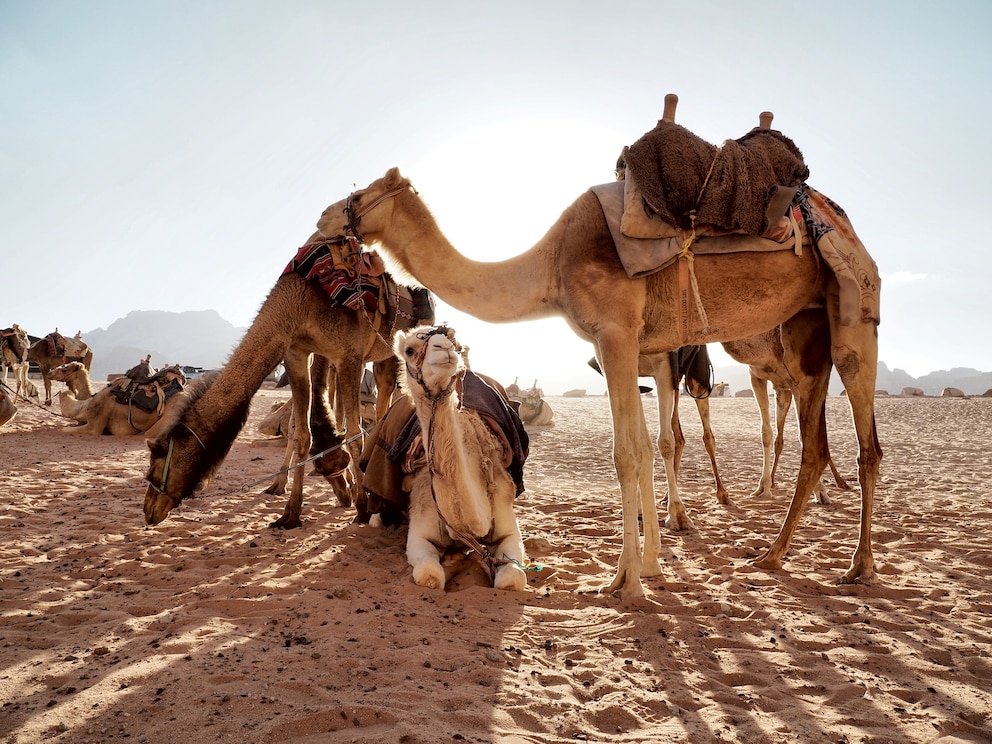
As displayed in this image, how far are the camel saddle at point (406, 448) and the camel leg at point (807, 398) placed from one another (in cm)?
196

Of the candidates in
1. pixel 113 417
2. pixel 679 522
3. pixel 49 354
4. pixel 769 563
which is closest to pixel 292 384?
pixel 679 522

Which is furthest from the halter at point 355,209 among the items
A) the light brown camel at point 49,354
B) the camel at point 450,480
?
the light brown camel at point 49,354

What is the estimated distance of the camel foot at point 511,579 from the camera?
154 inches

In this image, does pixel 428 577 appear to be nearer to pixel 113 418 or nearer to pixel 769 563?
pixel 769 563

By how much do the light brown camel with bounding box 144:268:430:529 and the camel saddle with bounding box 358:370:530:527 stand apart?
1.41 ft

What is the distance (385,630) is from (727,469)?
29.2 feet

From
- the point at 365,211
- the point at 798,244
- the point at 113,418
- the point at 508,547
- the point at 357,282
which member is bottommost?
the point at 508,547

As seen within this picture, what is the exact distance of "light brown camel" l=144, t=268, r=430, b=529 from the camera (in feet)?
14.9

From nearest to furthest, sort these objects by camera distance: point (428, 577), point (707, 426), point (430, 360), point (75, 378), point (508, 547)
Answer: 1. point (430, 360)
2. point (428, 577)
3. point (508, 547)
4. point (707, 426)
5. point (75, 378)

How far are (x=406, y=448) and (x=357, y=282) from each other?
1.45m

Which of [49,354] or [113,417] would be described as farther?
[49,354]

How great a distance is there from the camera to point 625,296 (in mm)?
3879

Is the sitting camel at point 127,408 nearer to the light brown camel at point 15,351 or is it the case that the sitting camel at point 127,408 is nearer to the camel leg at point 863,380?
the light brown camel at point 15,351

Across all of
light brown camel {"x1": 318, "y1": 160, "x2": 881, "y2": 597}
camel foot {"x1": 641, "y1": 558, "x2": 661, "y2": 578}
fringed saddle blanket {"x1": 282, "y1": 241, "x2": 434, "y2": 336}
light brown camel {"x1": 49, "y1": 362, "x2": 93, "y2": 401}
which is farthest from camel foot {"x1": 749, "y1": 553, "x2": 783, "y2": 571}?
light brown camel {"x1": 49, "y1": 362, "x2": 93, "y2": 401}
